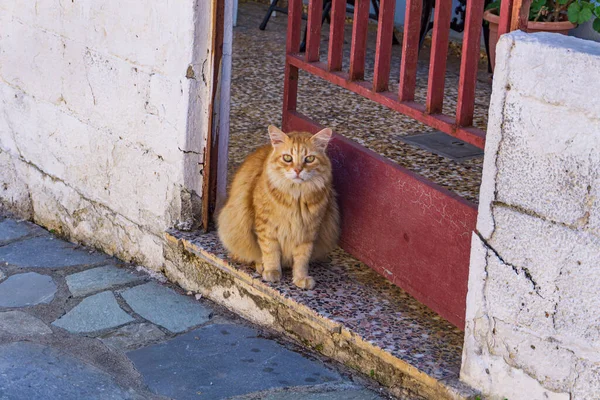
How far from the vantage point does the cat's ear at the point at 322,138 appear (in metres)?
3.67

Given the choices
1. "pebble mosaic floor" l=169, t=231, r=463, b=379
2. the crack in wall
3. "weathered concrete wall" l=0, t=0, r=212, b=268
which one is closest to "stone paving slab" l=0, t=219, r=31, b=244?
"weathered concrete wall" l=0, t=0, r=212, b=268

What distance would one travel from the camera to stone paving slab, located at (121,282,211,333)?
3.93 meters

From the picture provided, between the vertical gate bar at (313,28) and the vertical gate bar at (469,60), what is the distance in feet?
3.27

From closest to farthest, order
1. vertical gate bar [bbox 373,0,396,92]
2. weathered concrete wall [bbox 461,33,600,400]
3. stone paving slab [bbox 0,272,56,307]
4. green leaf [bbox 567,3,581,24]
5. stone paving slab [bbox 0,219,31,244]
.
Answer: weathered concrete wall [bbox 461,33,600,400] < vertical gate bar [bbox 373,0,396,92] < stone paving slab [bbox 0,272,56,307] < stone paving slab [bbox 0,219,31,244] < green leaf [bbox 567,3,581,24]

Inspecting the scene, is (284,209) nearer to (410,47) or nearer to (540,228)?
(410,47)

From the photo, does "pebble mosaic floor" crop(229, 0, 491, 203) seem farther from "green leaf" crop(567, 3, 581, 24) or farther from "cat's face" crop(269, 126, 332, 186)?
"cat's face" crop(269, 126, 332, 186)

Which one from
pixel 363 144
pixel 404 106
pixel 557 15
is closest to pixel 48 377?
pixel 404 106

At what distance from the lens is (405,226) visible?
12.0ft

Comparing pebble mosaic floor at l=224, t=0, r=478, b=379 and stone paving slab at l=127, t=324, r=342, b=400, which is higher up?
pebble mosaic floor at l=224, t=0, r=478, b=379

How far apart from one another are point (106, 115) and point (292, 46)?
1.04 m

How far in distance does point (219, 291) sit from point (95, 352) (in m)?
0.67

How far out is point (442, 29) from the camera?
3.24 m

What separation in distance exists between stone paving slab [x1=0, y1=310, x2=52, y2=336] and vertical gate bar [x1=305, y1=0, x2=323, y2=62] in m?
1.66

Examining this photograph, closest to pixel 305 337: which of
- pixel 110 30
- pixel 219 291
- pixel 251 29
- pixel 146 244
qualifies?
pixel 219 291
